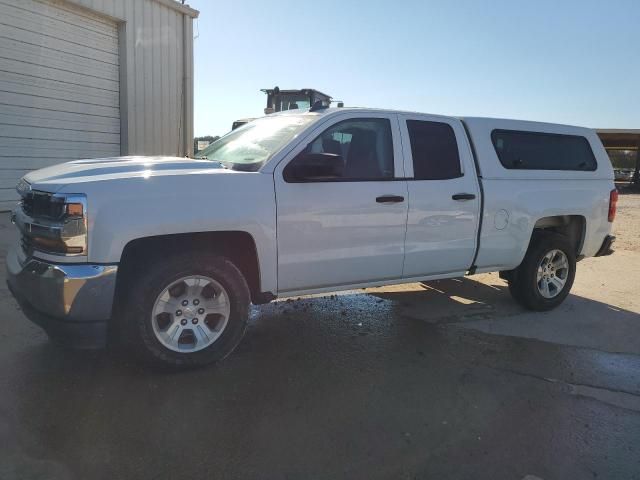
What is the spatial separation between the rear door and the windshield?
1.04 m

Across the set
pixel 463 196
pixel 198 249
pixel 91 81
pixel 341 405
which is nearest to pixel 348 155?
pixel 463 196

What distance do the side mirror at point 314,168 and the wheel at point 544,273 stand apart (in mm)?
2805

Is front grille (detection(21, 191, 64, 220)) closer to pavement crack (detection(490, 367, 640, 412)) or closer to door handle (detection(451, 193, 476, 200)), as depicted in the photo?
door handle (detection(451, 193, 476, 200))

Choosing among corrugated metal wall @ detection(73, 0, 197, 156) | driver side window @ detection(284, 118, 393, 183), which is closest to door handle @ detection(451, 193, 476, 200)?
driver side window @ detection(284, 118, 393, 183)

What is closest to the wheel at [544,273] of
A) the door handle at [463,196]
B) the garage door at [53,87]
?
the door handle at [463,196]

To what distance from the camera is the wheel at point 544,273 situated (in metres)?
5.75

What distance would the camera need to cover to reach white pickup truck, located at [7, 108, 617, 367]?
11.4 feet

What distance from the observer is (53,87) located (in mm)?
9648

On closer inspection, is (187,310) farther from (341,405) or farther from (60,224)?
(341,405)

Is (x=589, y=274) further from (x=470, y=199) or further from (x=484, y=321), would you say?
(x=470, y=199)

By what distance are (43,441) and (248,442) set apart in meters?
1.15

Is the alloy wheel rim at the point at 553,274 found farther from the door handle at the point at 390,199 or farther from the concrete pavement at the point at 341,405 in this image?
the door handle at the point at 390,199

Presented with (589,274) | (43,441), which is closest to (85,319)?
(43,441)

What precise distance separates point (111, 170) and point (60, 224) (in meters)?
0.57
